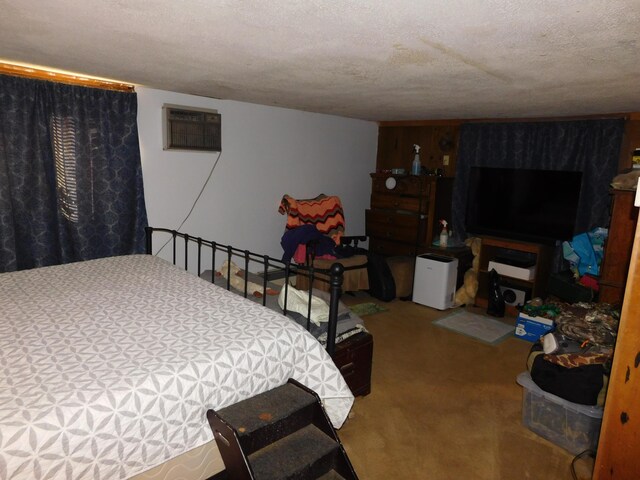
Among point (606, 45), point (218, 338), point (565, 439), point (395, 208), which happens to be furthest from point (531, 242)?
point (218, 338)

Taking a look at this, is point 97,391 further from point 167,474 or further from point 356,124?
point 356,124

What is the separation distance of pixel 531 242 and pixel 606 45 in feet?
9.25

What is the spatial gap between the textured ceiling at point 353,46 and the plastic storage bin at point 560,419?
1.78 meters

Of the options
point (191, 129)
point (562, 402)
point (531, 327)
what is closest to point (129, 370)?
point (562, 402)

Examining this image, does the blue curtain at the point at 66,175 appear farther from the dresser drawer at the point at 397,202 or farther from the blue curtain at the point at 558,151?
the blue curtain at the point at 558,151

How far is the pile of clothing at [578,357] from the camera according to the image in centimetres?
226

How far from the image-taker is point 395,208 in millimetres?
5113

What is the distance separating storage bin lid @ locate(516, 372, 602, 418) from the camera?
88.9 inches

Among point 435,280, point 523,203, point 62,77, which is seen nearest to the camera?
point 62,77

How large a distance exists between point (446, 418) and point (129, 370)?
1.92 meters

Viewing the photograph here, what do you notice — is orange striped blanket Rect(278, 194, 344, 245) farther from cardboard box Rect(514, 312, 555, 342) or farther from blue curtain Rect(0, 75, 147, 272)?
cardboard box Rect(514, 312, 555, 342)

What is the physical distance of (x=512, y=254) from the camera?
14.9 feet

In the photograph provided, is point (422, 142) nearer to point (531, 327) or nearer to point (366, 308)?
point (366, 308)

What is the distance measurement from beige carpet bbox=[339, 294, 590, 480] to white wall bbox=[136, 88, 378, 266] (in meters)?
1.82
